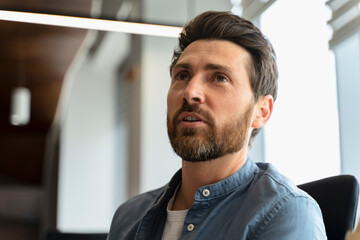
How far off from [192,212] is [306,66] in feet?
4.13

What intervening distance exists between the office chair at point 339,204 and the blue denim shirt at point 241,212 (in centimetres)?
8

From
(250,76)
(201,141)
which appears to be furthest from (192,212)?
(250,76)

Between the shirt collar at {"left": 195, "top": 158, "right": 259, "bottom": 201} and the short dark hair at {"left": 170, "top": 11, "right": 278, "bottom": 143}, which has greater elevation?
the short dark hair at {"left": 170, "top": 11, "right": 278, "bottom": 143}

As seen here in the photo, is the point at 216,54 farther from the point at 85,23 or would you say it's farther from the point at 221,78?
the point at 85,23

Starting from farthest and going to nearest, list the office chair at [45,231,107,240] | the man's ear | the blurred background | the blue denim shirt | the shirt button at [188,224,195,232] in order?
the blurred background, the office chair at [45,231,107,240], the man's ear, the shirt button at [188,224,195,232], the blue denim shirt

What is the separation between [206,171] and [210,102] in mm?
189

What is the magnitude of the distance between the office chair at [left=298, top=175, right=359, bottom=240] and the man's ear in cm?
28

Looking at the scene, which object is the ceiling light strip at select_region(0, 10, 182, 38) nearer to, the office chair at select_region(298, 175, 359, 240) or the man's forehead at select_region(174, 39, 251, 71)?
the man's forehead at select_region(174, 39, 251, 71)

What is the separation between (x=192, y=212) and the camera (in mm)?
1271

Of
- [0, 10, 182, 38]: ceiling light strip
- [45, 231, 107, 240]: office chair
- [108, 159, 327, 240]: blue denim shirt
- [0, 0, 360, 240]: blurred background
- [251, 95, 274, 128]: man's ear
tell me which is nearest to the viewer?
[108, 159, 327, 240]: blue denim shirt

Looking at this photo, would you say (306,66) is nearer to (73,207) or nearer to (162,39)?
(162,39)

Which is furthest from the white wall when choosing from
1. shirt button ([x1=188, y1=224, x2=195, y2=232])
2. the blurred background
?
shirt button ([x1=188, y1=224, x2=195, y2=232])

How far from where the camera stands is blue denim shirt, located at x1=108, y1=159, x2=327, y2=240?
1.10 metres

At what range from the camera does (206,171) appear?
1355 millimetres
